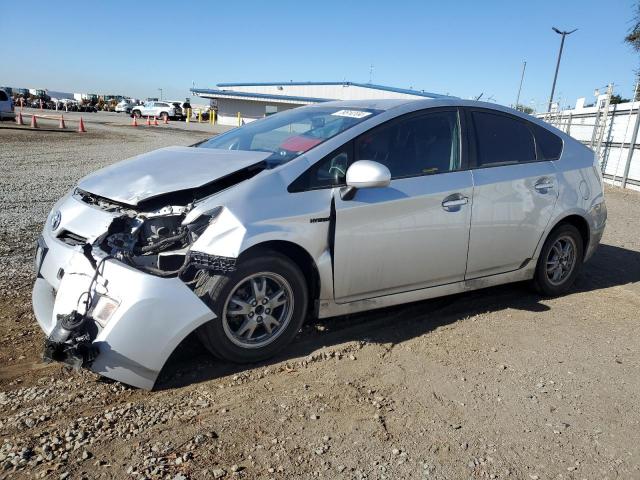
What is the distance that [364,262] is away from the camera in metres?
3.77

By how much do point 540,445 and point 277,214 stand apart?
2.00m

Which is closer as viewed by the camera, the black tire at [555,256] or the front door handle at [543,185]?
the front door handle at [543,185]

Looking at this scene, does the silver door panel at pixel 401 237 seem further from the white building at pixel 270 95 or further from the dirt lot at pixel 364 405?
the white building at pixel 270 95

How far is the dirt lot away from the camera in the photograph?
2.59 m

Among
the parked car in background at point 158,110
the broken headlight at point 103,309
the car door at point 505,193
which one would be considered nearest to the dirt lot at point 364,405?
the broken headlight at point 103,309

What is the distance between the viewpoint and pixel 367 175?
3.53 meters

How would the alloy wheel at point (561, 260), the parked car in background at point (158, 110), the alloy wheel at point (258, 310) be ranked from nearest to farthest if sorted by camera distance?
the alloy wheel at point (258, 310)
the alloy wheel at point (561, 260)
the parked car in background at point (158, 110)

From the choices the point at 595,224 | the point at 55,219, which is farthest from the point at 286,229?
the point at 595,224

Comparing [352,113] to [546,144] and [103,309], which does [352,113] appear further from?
[103,309]

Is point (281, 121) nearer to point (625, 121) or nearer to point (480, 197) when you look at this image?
point (480, 197)

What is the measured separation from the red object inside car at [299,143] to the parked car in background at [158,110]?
4938 cm

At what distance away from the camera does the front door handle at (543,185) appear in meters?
4.73

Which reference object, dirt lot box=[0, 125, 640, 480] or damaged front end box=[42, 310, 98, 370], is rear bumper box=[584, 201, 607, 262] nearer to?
dirt lot box=[0, 125, 640, 480]

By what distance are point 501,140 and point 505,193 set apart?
502 mm
